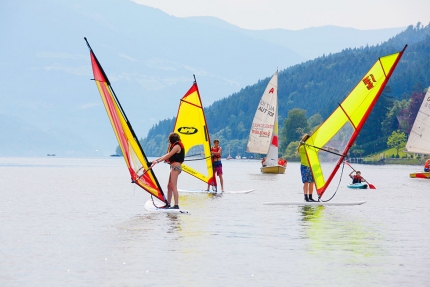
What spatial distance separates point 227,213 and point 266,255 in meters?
10.0

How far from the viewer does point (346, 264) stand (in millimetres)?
16875

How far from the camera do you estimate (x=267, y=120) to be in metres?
75.6

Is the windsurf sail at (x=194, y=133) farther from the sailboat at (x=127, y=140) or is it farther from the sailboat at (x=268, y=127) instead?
the sailboat at (x=268, y=127)

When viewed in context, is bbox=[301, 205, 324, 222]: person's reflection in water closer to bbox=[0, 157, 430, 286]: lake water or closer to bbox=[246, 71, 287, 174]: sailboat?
bbox=[0, 157, 430, 286]: lake water

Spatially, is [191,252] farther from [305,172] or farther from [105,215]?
[305,172]

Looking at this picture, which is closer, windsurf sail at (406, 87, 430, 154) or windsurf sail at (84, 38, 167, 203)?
windsurf sail at (84, 38, 167, 203)

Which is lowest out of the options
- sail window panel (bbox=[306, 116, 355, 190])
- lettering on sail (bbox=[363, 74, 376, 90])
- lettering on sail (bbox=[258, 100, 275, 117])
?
sail window panel (bbox=[306, 116, 355, 190])

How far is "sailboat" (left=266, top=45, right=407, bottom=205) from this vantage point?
30.2m

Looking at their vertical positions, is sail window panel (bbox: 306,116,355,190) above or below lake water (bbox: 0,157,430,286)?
above

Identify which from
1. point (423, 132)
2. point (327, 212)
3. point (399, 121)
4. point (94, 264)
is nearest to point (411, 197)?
point (327, 212)

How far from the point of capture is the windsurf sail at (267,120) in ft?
244

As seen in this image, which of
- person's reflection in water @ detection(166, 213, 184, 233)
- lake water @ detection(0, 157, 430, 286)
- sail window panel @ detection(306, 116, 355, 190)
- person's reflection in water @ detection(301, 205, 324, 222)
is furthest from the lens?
sail window panel @ detection(306, 116, 355, 190)

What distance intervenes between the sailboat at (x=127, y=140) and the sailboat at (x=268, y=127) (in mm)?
47442

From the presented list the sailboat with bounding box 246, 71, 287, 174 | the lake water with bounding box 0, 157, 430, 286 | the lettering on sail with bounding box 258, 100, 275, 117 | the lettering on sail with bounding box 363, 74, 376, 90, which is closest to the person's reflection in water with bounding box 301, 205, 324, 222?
the lake water with bounding box 0, 157, 430, 286
